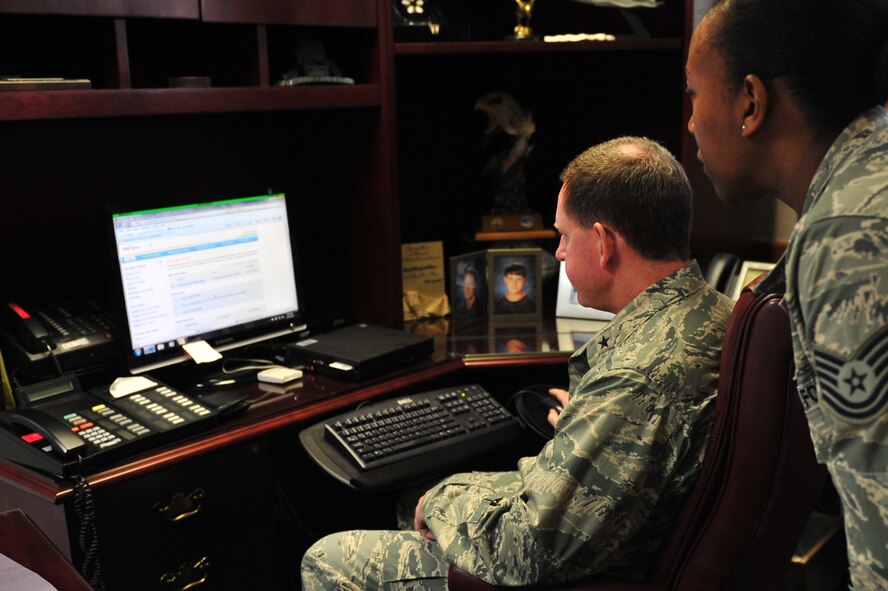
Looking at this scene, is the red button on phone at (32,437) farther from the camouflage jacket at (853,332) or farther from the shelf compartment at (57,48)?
the camouflage jacket at (853,332)

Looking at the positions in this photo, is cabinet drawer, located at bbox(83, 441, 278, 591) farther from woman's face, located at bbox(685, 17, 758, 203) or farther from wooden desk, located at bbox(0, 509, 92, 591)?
woman's face, located at bbox(685, 17, 758, 203)

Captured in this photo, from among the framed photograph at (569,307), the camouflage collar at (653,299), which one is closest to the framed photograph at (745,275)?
the framed photograph at (569,307)

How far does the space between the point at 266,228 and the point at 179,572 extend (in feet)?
2.78

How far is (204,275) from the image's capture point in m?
2.20

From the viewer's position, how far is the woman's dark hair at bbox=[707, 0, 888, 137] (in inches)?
40.2

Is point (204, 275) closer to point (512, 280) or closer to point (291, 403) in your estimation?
point (291, 403)

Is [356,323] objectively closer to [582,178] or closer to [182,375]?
[182,375]

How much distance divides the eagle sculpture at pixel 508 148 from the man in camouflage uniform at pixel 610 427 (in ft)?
3.47

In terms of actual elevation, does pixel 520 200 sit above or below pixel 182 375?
above

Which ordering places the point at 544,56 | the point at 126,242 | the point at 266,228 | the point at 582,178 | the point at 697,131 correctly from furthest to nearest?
the point at 544,56, the point at 266,228, the point at 126,242, the point at 582,178, the point at 697,131

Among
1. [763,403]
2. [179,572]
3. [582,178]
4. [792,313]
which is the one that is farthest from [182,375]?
[792,313]

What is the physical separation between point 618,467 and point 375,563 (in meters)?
0.57

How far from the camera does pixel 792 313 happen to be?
96cm

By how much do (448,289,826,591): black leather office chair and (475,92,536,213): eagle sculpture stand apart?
143cm
